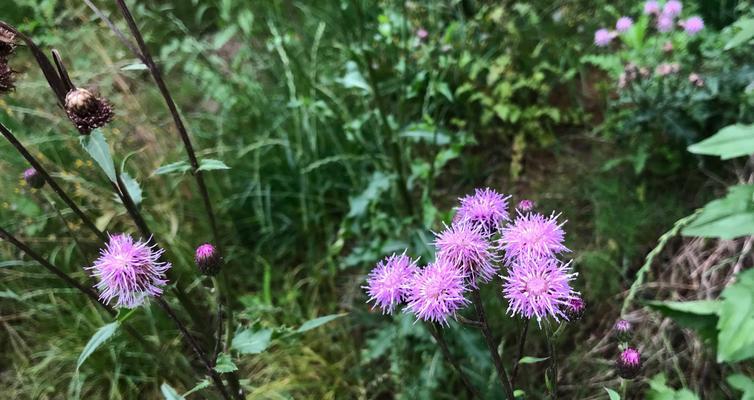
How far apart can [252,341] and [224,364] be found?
0.16m

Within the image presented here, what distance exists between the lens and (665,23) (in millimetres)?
2223

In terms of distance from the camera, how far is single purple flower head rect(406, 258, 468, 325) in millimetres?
988

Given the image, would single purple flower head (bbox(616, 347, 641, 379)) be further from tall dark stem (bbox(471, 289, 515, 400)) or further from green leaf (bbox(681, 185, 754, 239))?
green leaf (bbox(681, 185, 754, 239))

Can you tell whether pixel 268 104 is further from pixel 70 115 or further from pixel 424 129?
pixel 70 115

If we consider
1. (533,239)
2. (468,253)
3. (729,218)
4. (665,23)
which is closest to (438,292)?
(468,253)

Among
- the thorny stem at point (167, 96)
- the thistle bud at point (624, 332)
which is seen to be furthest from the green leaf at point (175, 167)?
the thistle bud at point (624, 332)

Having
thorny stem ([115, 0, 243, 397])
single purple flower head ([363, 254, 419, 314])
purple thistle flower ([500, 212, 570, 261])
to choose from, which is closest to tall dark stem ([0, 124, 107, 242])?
thorny stem ([115, 0, 243, 397])

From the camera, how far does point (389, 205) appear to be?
7.79 feet

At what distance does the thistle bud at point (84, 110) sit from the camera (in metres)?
1.12

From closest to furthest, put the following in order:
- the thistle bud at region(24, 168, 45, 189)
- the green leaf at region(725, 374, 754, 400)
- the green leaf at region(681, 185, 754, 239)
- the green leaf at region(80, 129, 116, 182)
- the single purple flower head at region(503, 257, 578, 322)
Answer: the single purple flower head at region(503, 257, 578, 322) → the green leaf at region(80, 129, 116, 182) → the green leaf at region(725, 374, 754, 400) → the green leaf at region(681, 185, 754, 239) → the thistle bud at region(24, 168, 45, 189)

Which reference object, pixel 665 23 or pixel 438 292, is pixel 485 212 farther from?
pixel 665 23

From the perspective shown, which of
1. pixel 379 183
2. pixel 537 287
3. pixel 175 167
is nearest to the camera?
pixel 537 287

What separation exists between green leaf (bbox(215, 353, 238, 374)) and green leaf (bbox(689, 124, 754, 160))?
1185mm

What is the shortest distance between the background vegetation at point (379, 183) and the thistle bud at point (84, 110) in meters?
0.58
